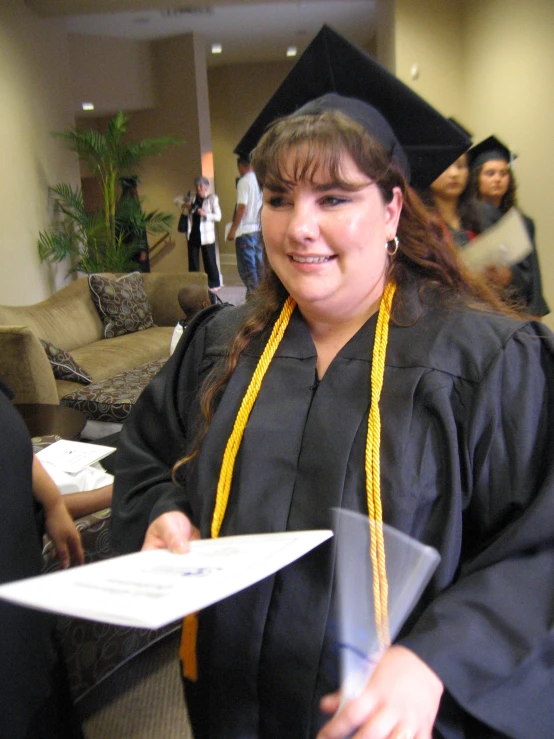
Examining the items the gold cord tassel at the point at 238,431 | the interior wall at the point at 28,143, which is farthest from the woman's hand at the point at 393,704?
the interior wall at the point at 28,143

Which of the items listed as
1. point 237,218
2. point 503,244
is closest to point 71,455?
point 503,244

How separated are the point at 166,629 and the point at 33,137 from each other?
6.18m

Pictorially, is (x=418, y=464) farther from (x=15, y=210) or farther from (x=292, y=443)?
(x=15, y=210)

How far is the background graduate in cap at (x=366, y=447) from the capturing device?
0.87 metres

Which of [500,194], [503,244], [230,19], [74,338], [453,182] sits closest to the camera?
[503,244]

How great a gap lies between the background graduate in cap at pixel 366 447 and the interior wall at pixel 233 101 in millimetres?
11641

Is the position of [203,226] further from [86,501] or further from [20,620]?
[20,620]

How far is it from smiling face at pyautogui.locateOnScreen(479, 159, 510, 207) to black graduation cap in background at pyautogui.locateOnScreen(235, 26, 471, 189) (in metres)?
2.35

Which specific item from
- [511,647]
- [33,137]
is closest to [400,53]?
[33,137]

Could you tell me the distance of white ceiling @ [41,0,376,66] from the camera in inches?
287

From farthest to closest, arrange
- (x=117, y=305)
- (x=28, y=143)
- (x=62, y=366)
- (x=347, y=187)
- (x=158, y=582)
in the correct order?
Result: (x=28, y=143), (x=117, y=305), (x=62, y=366), (x=347, y=187), (x=158, y=582)

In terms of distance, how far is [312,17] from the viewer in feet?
29.7

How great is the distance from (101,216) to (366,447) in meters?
7.17

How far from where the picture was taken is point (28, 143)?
6.92 metres
